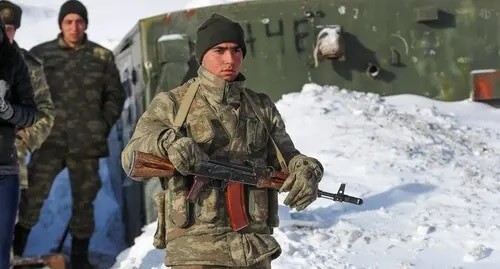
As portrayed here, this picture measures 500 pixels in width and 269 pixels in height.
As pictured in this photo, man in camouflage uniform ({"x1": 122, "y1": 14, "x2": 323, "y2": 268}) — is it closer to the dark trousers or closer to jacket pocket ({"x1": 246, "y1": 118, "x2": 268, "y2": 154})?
jacket pocket ({"x1": 246, "y1": 118, "x2": 268, "y2": 154})

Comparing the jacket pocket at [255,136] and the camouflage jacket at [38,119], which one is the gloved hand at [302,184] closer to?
the jacket pocket at [255,136]

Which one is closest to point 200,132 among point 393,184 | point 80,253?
point 393,184

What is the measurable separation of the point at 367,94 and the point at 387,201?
79.5 inches

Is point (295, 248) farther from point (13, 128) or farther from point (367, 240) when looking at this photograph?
point (13, 128)

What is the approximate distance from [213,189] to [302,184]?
0.32m

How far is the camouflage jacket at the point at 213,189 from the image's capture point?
120 inches

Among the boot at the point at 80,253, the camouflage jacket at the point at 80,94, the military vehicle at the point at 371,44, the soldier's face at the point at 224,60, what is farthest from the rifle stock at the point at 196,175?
the military vehicle at the point at 371,44

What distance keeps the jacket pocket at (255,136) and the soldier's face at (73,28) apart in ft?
10.2

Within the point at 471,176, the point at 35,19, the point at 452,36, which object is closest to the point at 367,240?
the point at 471,176

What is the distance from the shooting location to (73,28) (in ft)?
19.5

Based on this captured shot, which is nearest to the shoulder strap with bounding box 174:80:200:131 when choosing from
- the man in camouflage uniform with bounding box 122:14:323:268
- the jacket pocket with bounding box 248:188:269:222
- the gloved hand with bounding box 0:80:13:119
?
the man in camouflage uniform with bounding box 122:14:323:268

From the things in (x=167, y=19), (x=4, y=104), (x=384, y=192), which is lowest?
(x=384, y=192)

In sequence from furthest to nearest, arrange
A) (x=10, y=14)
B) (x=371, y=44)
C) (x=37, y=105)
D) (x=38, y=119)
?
(x=371, y=44)
(x=10, y=14)
(x=37, y=105)
(x=38, y=119)

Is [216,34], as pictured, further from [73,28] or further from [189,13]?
[189,13]
